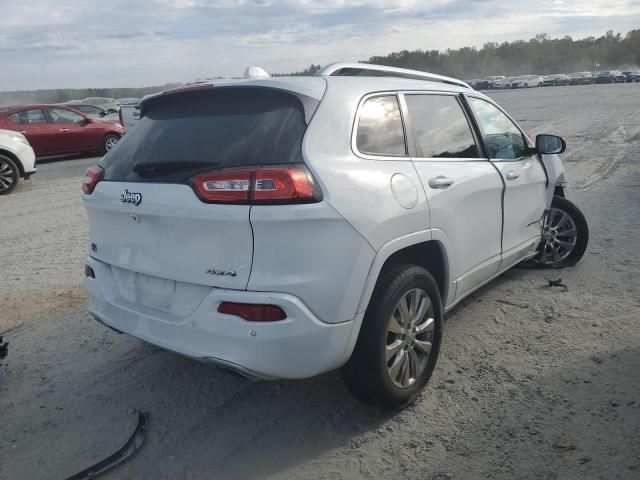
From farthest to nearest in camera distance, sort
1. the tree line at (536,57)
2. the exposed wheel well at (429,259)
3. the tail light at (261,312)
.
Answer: the tree line at (536,57), the exposed wheel well at (429,259), the tail light at (261,312)

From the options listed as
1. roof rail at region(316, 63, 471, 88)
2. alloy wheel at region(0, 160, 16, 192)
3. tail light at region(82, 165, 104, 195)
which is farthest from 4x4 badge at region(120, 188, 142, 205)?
alloy wheel at region(0, 160, 16, 192)

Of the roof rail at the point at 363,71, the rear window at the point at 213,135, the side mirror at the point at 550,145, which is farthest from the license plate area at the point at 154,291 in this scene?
the side mirror at the point at 550,145

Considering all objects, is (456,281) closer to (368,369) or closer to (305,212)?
(368,369)

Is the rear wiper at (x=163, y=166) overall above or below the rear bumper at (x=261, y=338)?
above

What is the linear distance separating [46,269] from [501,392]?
481 cm

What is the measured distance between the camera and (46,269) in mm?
6090

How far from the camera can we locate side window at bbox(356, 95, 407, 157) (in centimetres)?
312

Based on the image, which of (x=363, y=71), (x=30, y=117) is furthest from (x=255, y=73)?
(x=30, y=117)

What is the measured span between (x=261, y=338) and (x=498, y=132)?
2816 millimetres

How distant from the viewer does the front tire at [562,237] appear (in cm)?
543

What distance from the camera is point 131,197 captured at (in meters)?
3.00

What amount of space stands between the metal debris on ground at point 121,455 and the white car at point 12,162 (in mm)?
9554

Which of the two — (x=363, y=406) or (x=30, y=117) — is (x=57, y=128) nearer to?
(x=30, y=117)

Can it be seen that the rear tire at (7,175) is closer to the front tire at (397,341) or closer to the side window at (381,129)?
the side window at (381,129)
